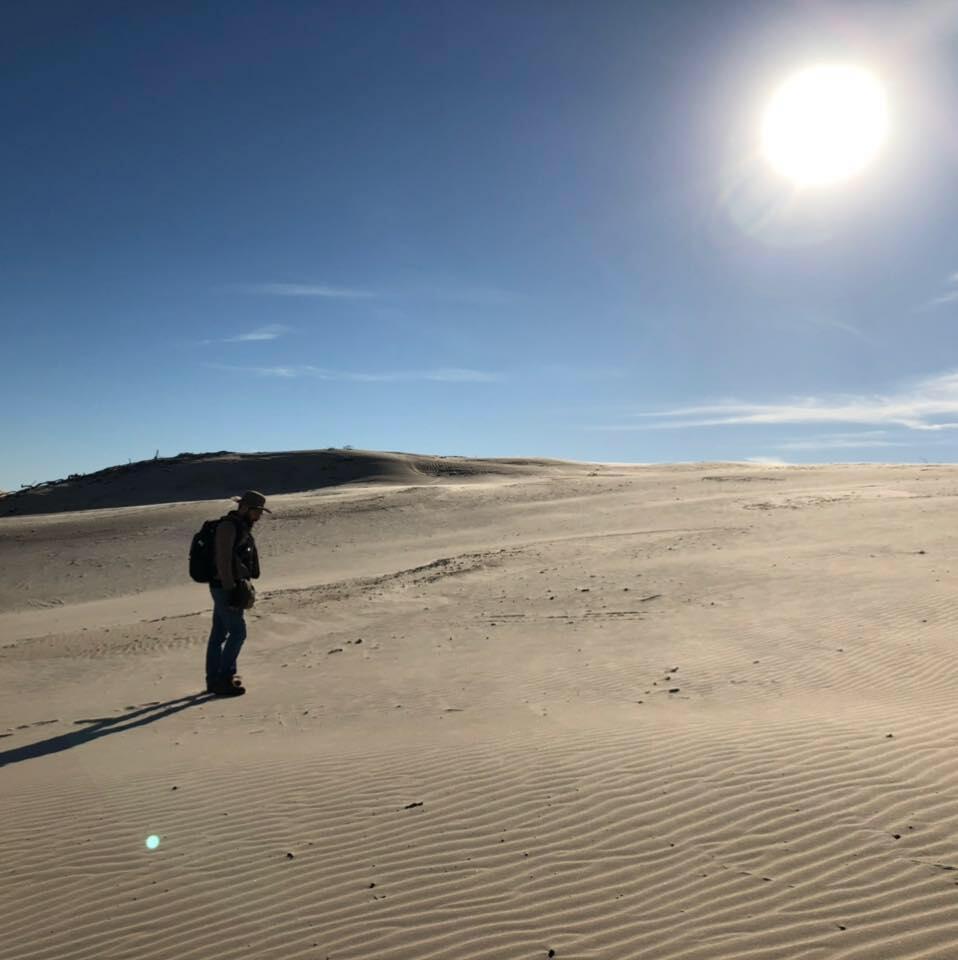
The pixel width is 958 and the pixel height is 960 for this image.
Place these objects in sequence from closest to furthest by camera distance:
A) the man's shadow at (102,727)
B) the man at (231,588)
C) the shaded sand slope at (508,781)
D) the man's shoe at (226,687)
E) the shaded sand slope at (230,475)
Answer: the shaded sand slope at (508,781)
the man's shadow at (102,727)
the man at (231,588)
the man's shoe at (226,687)
the shaded sand slope at (230,475)

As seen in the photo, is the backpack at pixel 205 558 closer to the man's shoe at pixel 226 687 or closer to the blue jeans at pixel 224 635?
the blue jeans at pixel 224 635

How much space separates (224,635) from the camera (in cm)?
941

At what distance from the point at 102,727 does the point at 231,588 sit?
6.35ft

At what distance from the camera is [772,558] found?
16.2 metres

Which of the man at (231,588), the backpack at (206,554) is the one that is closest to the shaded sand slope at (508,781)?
the man at (231,588)

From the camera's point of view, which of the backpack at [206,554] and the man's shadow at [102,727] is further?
the backpack at [206,554]

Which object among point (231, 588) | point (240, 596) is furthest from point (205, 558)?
point (240, 596)

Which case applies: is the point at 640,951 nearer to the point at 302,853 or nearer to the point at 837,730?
the point at 302,853

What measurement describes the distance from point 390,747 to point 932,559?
12.8m

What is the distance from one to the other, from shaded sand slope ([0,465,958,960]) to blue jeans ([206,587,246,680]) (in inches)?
16.8

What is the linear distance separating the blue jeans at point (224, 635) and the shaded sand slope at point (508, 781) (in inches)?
16.8

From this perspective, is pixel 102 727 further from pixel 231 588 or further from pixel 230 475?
pixel 230 475

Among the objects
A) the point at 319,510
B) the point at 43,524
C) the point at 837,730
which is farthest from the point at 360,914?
the point at 43,524

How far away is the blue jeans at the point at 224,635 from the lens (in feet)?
29.9
